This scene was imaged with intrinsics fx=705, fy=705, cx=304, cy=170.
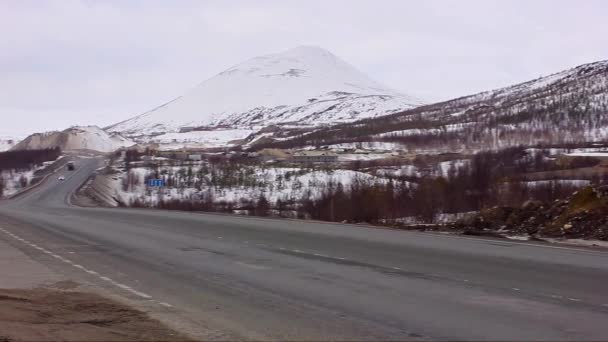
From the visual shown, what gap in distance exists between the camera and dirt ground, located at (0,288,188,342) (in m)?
7.92

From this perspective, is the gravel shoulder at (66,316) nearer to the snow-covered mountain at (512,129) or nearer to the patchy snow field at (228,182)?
the patchy snow field at (228,182)

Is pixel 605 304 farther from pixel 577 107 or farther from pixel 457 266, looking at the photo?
pixel 577 107

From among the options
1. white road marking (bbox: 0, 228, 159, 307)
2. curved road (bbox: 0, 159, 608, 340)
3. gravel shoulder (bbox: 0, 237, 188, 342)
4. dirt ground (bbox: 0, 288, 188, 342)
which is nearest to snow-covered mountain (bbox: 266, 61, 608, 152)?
curved road (bbox: 0, 159, 608, 340)

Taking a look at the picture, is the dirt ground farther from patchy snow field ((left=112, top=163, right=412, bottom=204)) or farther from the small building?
the small building

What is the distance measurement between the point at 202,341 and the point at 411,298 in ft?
12.1

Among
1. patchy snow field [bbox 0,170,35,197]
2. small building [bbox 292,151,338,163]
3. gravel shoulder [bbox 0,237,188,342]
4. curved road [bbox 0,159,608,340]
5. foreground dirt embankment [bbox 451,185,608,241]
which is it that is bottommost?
gravel shoulder [bbox 0,237,188,342]

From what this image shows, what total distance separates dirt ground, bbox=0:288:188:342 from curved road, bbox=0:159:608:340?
0.64m

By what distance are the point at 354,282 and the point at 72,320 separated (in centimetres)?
493

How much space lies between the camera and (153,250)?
17938 millimetres

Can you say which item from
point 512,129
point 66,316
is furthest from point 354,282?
point 512,129

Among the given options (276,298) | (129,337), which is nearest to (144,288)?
(276,298)

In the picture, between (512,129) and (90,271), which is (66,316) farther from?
(512,129)

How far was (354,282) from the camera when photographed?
12039 millimetres

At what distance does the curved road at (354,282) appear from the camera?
8.52 metres
